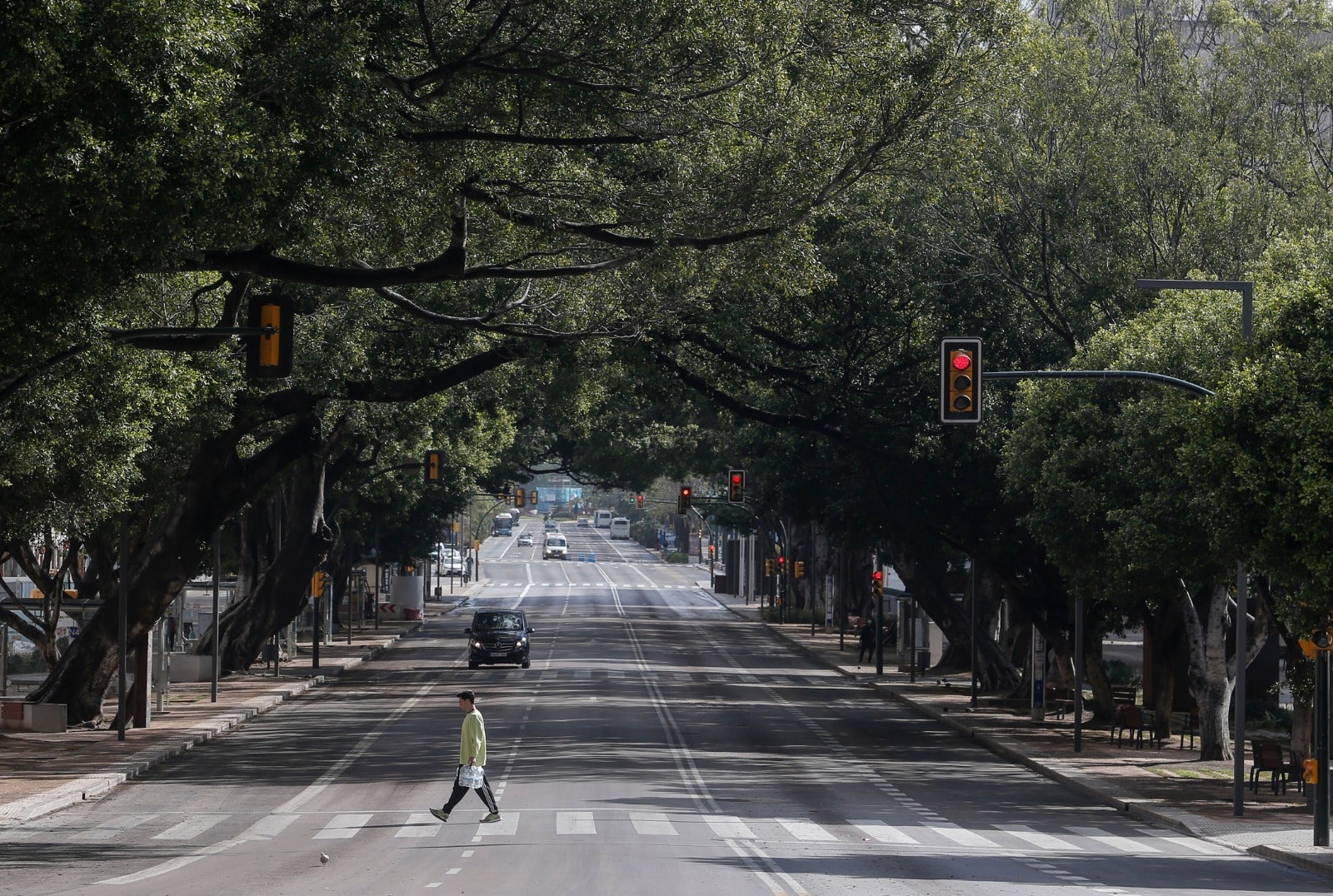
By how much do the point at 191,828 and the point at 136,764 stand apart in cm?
628

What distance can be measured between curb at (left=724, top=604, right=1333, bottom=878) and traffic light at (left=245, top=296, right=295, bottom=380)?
1242 cm

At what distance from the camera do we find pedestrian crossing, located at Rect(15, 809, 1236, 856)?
18.0 m

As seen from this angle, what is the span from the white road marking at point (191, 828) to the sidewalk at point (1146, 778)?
12424 millimetres

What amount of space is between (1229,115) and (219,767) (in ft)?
72.7

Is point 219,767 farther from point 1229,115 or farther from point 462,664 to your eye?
point 462,664

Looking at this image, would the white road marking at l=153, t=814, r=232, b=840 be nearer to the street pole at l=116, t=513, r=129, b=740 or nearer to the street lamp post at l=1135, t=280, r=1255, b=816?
the street pole at l=116, t=513, r=129, b=740

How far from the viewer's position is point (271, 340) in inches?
636

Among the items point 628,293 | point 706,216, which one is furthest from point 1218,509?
point 628,293

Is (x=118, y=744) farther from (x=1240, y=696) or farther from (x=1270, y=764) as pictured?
(x=1270, y=764)

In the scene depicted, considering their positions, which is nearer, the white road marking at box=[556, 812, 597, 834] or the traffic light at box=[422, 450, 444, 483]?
the white road marking at box=[556, 812, 597, 834]

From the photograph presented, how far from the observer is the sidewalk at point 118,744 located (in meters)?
21.6

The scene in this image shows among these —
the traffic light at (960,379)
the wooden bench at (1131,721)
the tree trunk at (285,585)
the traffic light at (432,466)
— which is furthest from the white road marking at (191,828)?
the traffic light at (432,466)

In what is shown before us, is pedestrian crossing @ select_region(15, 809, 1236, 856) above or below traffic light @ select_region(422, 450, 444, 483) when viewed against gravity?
below

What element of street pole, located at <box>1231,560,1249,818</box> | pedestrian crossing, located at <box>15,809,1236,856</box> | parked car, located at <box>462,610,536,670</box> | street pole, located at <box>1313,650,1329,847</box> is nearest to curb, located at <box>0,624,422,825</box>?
pedestrian crossing, located at <box>15,809,1236,856</box>
